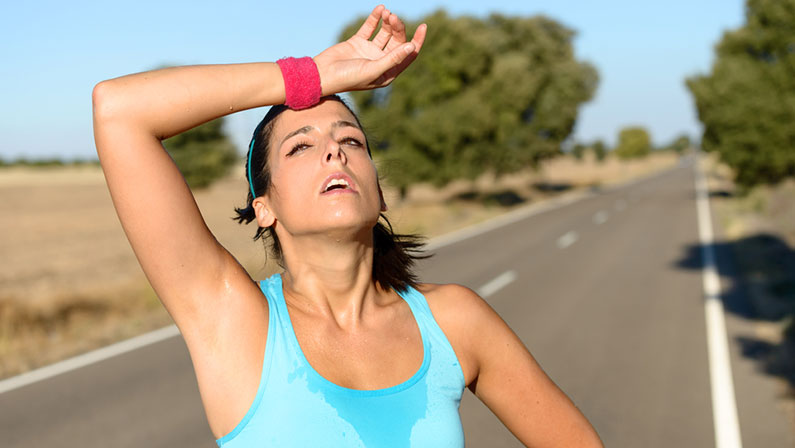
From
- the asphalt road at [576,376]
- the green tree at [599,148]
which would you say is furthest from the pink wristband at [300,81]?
the green tree at [599,148]

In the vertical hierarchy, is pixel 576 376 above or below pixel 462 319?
below

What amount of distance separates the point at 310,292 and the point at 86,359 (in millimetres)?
7645

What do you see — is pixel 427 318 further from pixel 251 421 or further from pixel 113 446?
pixel 113 446

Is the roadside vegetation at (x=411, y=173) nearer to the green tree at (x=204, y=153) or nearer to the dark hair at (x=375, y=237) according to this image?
the green tree at (x=204, y=153)

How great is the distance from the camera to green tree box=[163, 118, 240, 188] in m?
51.1

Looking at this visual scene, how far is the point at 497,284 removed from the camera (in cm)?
1285

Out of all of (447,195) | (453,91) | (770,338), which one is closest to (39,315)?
(770,338)

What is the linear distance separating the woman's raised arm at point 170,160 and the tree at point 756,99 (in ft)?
79.1

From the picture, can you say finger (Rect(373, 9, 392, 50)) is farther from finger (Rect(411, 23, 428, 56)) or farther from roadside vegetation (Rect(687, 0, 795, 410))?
roadside vegetation (Rect(687, 0, 795, 410))

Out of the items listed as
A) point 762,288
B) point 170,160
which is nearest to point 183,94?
point 170,160

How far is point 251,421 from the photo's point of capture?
1.53 m

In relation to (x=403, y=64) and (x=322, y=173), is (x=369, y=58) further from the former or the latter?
(x=322, y=173)

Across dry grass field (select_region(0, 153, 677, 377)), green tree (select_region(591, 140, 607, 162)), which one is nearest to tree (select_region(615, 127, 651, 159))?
green tree (select_region(591, 140, 607, 162))

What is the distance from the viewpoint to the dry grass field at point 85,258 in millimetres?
9070
